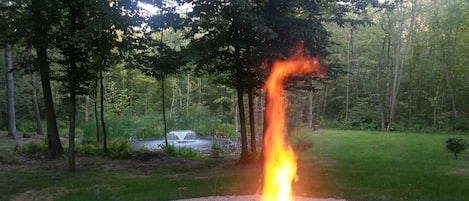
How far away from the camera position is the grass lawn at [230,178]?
8117 mm

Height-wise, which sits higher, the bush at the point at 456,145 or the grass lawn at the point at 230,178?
the bush at the point at 456,145

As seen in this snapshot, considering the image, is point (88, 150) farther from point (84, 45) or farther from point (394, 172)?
point (394, 172)

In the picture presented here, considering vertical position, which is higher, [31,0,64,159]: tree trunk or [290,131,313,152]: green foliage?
[31,0,64,159]: tree trunk

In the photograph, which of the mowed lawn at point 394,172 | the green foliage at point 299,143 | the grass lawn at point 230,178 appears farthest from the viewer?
the green foliage at point 299,143

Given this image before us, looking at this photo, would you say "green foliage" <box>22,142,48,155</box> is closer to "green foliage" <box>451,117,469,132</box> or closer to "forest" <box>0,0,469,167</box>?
"forest" <box>0,0,469,167</box>

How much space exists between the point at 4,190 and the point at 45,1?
4.51 meters

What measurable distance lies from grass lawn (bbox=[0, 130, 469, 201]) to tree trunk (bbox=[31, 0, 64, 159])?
2.08ft

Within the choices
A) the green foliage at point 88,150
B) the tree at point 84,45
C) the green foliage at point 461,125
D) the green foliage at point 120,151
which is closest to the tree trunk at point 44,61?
the tree at point 84,45

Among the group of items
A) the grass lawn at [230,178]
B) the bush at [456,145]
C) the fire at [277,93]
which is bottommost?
the grass lawn at [230,178]

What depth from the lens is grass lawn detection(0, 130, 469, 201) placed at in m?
8.12

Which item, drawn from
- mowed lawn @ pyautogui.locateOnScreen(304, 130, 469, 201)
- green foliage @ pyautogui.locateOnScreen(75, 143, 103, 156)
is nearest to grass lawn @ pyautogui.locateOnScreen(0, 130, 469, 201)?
mowed lawn @ pyautogui.locateOnScreen(304, 130, 469, 201)

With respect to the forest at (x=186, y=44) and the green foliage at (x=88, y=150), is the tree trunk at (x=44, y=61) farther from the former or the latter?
the green foliage at (x=88, y=150)

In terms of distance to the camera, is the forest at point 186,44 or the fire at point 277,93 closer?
the fire at point 277,93

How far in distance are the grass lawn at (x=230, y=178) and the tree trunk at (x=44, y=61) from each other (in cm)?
63
